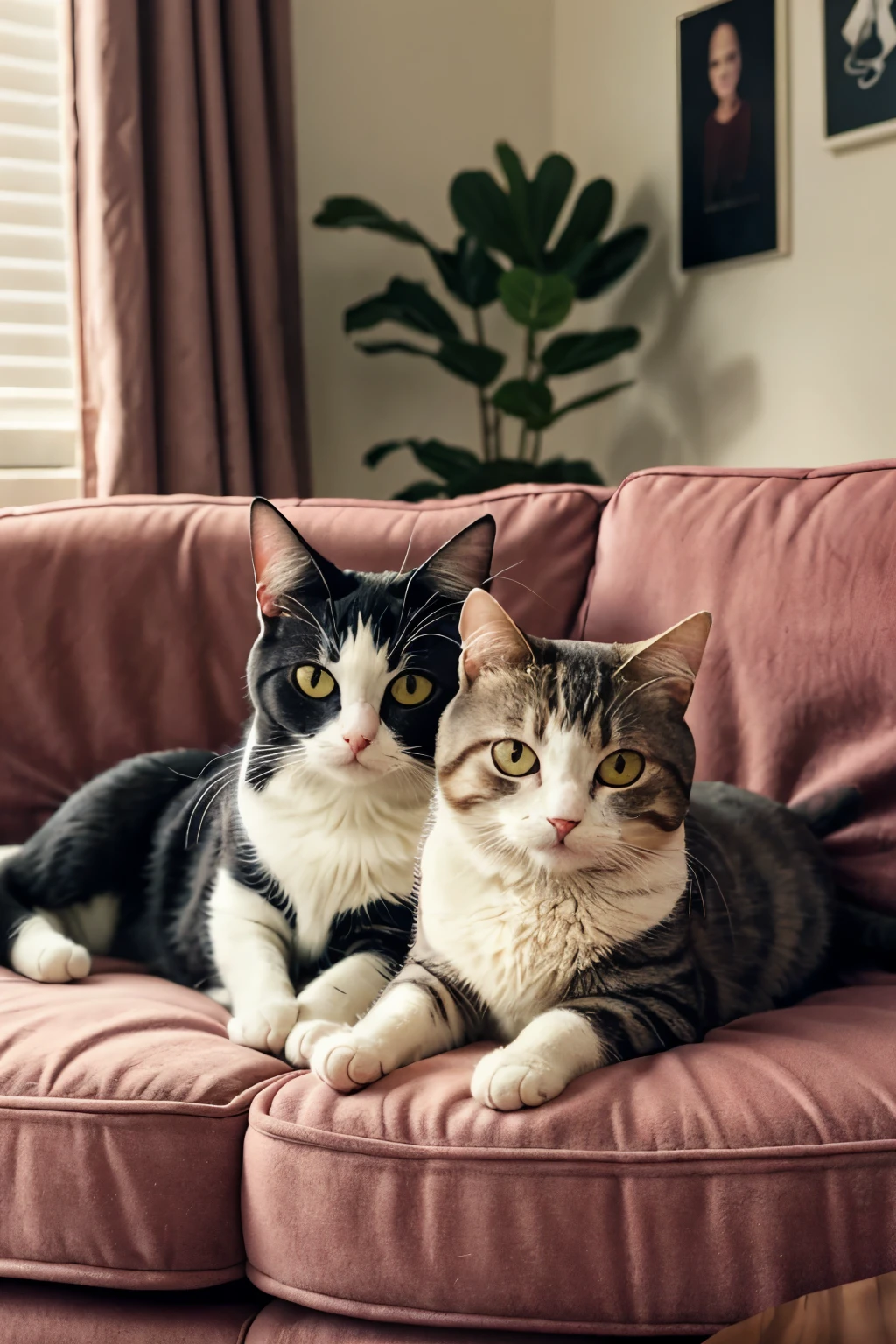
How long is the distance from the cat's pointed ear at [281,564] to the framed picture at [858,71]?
5.40 ft

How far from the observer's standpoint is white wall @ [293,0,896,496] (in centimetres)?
245

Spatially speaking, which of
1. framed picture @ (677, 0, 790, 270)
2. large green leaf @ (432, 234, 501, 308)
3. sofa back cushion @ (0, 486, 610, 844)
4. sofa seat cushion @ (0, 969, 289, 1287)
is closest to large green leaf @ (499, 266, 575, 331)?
large green leaf @ (432, 234, 501, 308)

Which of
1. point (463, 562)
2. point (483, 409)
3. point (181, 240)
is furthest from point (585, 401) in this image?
point (463, 562)

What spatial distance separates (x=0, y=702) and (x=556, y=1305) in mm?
1064

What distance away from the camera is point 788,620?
146 cm

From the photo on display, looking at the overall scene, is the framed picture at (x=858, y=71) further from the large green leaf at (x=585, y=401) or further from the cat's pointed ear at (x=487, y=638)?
the cat's pointed ear at (x=487, y=638)

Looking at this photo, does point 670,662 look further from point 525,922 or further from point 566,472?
point 566,472

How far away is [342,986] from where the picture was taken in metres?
1.19

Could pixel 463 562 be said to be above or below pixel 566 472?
below

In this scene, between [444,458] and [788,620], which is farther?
[444,458]

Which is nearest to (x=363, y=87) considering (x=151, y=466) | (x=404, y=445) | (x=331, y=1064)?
(x=404, y=445)

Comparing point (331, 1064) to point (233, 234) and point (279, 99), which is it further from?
point (279, 99)

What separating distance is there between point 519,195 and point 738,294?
0.51 metres

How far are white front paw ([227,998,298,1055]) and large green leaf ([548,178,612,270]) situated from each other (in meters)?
1.98
